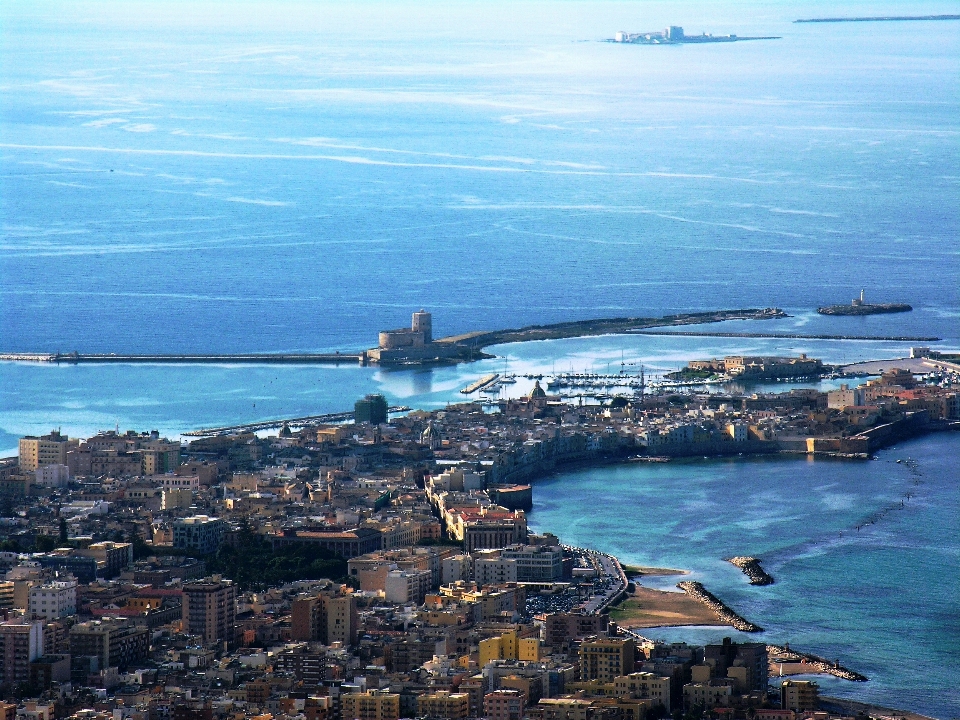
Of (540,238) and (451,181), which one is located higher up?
(451,181)

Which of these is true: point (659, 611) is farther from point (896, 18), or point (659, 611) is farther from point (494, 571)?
point (896, 18)

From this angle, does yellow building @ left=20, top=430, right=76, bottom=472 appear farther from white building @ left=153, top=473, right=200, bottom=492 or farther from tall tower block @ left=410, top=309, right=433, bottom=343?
tall tower block @ left=410, top=309, right=433, bottom=343

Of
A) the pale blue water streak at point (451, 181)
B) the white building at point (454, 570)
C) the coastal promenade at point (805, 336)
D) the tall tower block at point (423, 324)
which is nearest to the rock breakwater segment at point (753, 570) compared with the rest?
the white building at point (454, 570)

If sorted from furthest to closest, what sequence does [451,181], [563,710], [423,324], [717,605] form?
[451,181], [423,324], [717,605], [563,710]

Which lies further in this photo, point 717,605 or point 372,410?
point 372,410

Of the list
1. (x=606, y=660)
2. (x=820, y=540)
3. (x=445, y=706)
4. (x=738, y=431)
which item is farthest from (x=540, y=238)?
(x=445, y=706)

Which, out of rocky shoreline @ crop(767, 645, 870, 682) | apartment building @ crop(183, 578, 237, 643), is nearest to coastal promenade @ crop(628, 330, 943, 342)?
rocky shoreline @ crop(767, 645, 870, 682)

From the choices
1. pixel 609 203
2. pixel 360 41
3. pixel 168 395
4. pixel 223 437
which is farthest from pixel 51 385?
pixel 360 41
